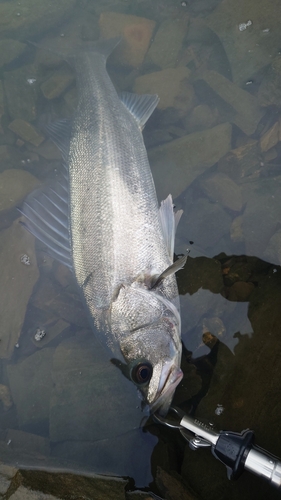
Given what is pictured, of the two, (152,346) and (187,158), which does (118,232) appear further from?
(187,158)

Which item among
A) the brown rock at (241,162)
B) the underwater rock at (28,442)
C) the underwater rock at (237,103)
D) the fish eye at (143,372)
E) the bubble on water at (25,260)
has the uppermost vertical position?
the underwater rock at (237,103)

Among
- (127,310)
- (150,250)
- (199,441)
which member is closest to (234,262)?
(150,250)

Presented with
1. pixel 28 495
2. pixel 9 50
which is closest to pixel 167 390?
pixel 28 495

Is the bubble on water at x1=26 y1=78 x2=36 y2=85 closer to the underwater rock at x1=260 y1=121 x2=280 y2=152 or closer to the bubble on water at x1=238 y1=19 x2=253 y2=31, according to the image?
the bubble on water at x1=238 y1=19 x2=253 y2=31

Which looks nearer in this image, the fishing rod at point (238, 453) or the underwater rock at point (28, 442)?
the fishing rod at point (238, 453)

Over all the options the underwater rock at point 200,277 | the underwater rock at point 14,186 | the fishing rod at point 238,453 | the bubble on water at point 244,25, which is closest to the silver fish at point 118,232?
the fishing rod at point 238,453

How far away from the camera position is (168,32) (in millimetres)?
4699

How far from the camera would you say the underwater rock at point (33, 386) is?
3.29 metres

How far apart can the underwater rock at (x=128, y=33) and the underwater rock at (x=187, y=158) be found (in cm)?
147

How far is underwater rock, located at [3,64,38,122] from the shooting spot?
4707mm

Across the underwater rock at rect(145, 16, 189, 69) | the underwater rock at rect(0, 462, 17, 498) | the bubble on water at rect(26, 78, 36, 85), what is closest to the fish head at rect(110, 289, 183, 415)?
the underwater rock at rect(0, 462, 17, 498)

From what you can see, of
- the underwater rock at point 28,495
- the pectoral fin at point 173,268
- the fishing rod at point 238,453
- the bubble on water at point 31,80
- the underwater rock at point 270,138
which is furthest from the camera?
the bubble on water at point 31,80

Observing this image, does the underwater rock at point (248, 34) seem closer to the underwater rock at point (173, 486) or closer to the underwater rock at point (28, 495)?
the underwater rock at point (173, 486)

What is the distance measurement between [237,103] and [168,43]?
135 centimetres
